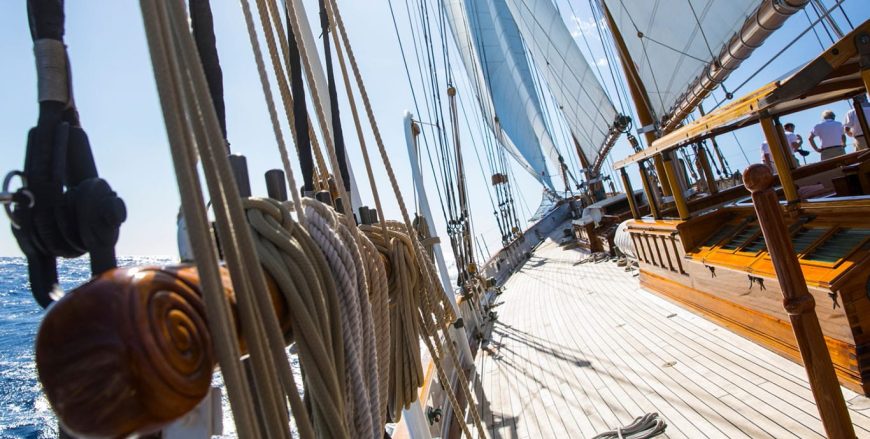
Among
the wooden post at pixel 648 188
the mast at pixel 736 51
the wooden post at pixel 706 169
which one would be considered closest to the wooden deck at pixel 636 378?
the wooden post at pixel 648 188

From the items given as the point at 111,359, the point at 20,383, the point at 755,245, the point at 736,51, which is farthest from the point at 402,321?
the point at 20,383

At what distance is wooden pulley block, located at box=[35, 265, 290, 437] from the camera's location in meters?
0.34

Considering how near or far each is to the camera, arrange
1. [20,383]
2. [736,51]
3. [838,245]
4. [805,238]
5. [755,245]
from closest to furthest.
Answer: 1. [838,245]
2. [805,238]
3. [755,245]
4. [736,51]
5. [20,383]

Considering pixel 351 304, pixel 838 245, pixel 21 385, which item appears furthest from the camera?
pixel 21 385

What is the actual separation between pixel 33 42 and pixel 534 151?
20251 mm

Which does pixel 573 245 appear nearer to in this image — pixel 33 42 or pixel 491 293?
pixel 491 293

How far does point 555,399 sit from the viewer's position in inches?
132

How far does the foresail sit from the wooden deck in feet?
25.4

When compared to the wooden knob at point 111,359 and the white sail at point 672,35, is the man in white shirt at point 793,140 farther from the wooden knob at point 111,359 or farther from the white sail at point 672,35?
the wooden knob at point 111,359

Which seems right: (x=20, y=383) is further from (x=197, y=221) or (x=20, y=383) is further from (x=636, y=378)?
(x=197, y=221)

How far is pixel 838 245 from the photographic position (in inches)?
106

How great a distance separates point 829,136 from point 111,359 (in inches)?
284

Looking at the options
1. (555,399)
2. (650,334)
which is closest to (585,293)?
(650,334)

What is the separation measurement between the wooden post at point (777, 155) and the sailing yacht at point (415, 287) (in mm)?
19
